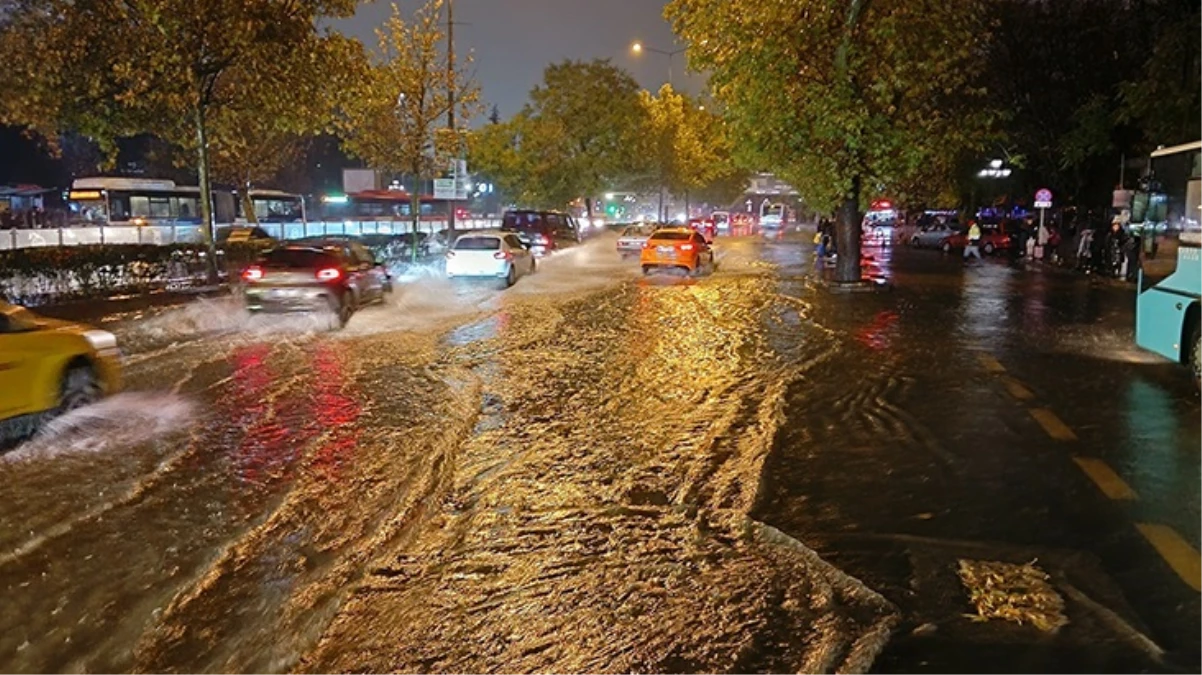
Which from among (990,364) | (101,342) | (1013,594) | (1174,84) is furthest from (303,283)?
(1174,84)

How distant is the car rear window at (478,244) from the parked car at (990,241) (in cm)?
2577

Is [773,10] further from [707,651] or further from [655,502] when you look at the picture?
[707,651]

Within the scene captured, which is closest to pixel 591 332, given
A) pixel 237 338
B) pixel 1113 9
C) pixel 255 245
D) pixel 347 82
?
pixel 237 338

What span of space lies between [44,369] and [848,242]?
20.5 meters

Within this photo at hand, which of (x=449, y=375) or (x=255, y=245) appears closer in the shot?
(x=449, y=375)

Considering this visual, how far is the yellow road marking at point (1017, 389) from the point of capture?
10453 mm

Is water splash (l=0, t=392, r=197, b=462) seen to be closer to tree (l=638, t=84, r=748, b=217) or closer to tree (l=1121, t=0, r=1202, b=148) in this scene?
tree (l=1121, t=0, r=1202, b=148)

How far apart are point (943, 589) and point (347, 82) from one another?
802 inches

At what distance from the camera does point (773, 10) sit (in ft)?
71.3

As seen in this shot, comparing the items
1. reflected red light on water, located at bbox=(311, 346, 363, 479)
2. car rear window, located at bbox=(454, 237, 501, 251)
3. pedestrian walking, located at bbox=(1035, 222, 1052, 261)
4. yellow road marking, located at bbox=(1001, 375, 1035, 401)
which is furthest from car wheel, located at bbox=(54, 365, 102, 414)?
pedestrian walking, located at bbox=(1035, 222, 1052, 261)

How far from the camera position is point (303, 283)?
1641 centimetres

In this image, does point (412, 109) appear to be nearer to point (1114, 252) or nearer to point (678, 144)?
point (1114, 252)

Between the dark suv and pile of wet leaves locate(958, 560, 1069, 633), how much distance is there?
30054mm

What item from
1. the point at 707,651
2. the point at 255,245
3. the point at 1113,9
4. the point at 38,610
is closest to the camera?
the point at 707,651
